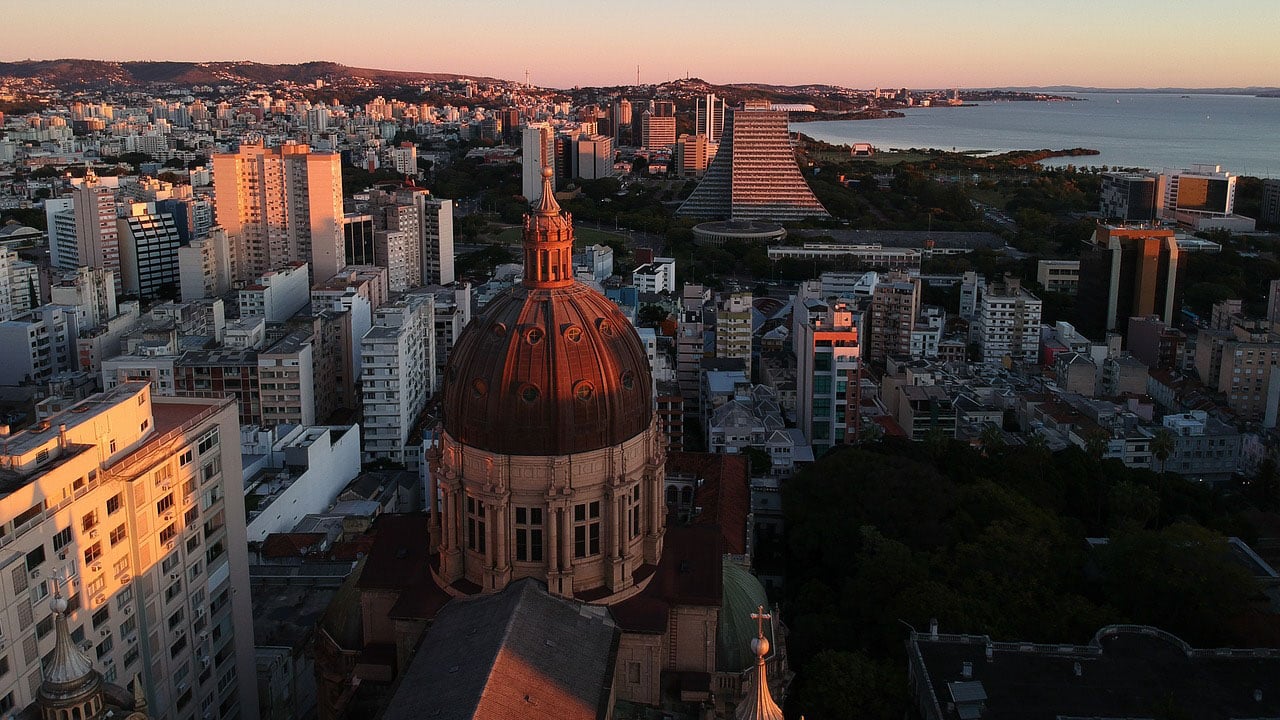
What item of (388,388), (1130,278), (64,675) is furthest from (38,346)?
(1130,278)

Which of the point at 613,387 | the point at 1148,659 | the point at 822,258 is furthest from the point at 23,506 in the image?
the point at 822,258

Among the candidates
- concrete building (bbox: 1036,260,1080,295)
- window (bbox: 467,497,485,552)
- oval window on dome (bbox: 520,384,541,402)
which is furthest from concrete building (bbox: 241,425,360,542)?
concrete building (bbox: 1036,260,1080,295)

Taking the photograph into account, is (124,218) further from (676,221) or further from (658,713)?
(658,713)

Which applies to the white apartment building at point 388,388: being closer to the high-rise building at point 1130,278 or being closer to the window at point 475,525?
the window at point 475,525

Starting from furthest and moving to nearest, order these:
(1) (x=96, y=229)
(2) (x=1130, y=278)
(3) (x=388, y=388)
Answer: (1) (x=96, y=229) → (2) (x=1130, y=278) → (3) (x=388, y=388)

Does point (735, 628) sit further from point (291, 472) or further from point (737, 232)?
point (737, 232)

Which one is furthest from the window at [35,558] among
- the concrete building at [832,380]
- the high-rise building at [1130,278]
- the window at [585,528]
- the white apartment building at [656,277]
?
the high-rise building at [1130,278]

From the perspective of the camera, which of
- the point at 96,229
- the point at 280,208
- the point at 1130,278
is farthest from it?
the point at 280,208

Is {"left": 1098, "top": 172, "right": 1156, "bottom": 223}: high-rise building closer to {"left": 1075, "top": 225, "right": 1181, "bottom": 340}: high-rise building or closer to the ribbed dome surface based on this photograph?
{"left": 1075, "top": 225, "right": 1181, "bottom": 340}: high-rise building
